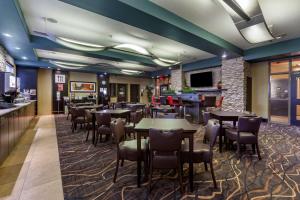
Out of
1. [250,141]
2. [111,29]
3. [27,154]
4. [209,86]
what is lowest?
[27,154]

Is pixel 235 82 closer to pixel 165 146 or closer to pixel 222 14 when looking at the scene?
pixel 222 14

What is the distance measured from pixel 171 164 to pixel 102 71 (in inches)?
428

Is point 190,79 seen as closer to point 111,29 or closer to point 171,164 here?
point 111,29

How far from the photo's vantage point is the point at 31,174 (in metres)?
2.66

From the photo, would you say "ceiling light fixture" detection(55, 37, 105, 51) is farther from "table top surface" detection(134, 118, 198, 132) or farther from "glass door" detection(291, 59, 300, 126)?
"glass door" detection(291, 59, 300, 126)

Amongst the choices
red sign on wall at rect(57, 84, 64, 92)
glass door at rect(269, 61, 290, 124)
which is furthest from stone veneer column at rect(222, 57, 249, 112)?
red sign on wall at rect(57, 84, 64, 92)

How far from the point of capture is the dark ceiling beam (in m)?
3.07

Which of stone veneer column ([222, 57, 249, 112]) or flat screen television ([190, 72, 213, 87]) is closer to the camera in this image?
stone veneer column ([222, 57, 249, 112])

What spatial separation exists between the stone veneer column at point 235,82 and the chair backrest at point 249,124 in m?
4.69

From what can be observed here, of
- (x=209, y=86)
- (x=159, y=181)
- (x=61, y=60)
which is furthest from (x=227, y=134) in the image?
(x=61, y=60)

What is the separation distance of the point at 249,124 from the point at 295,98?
210 inches

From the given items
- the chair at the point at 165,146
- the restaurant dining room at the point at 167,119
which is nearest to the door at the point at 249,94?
the restaurant dining room at the point at 167,119

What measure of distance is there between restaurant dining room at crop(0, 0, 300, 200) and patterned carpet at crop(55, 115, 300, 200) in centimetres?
2

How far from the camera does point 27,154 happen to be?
3.53 m
